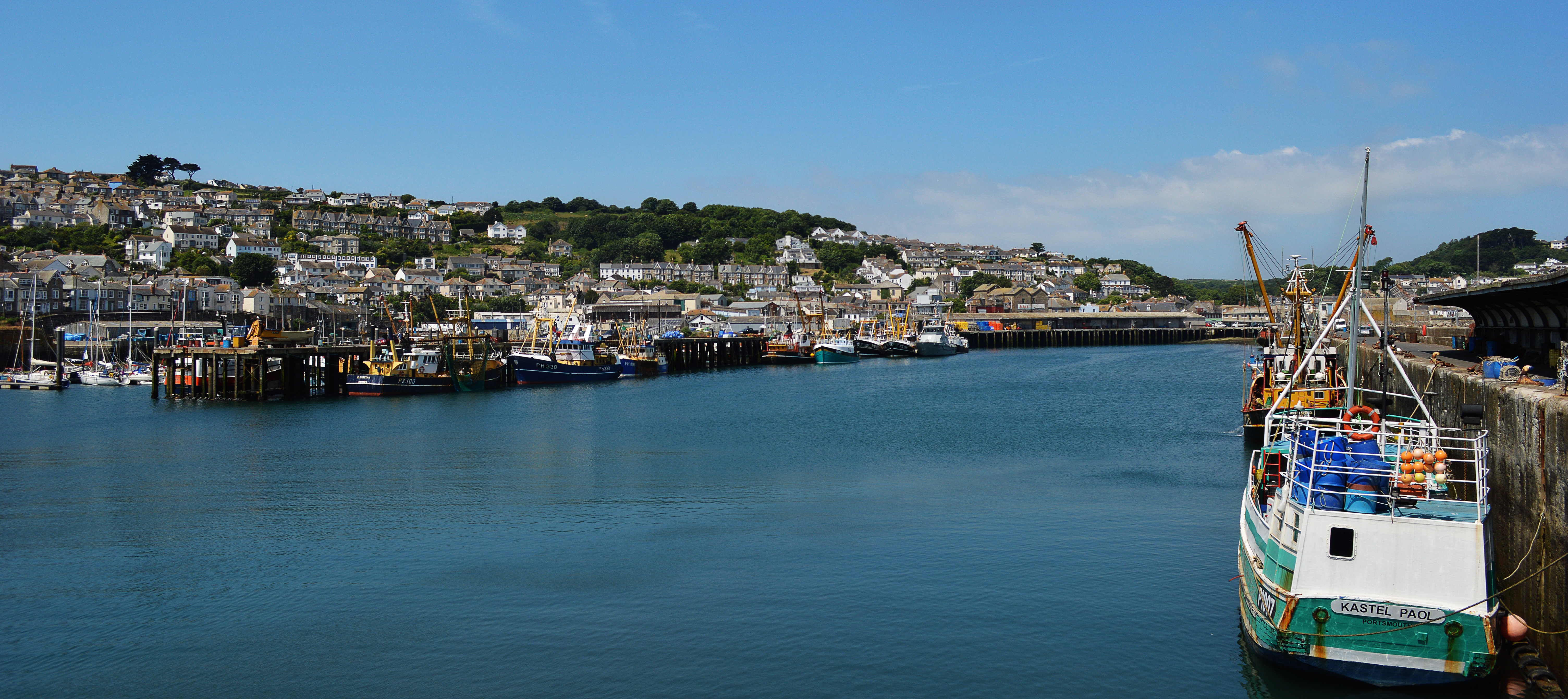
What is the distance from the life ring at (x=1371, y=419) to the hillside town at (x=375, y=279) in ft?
236

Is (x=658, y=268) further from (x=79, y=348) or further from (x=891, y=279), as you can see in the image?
(x=79, y=348)

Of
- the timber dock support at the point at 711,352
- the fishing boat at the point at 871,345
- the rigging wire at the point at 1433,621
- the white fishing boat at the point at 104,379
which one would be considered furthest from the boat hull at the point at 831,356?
the rigging wire at the point at 1433,621

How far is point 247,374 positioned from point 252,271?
276 ft

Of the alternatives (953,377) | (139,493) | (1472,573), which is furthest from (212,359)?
(1472,573)

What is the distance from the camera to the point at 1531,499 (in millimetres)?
12109

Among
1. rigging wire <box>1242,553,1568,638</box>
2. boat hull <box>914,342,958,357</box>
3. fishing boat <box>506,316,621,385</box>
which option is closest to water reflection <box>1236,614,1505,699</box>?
rigging wire <box>1242,553,1568,638</box>

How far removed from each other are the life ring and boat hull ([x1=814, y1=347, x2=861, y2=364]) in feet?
259

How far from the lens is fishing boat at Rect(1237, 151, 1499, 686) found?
36.9ft

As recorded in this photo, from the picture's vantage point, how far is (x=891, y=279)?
187 metres

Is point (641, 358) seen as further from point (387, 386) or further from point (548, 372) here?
point (387, 386)

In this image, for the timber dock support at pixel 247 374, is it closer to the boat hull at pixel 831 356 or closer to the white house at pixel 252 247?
the boat hull at pixel 831 356

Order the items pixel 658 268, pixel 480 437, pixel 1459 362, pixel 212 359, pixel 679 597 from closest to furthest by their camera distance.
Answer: pixel 679 597 < pixel 1459 362 < pixel 480 437 < pixel 212 359 < pixel 658 268

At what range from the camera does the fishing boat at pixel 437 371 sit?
5769 centimetres

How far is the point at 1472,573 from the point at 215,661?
16.4 metres
